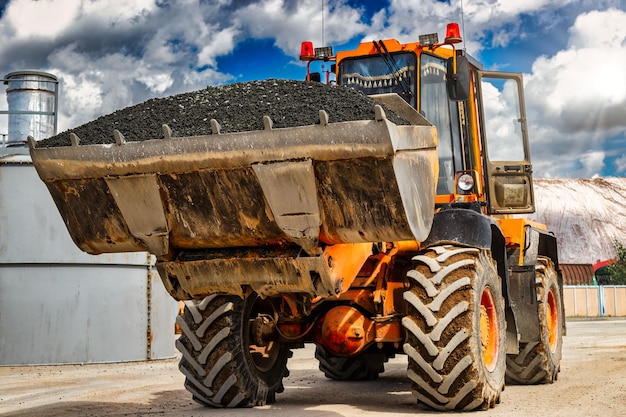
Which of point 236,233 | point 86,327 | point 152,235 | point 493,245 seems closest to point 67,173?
point 152,235

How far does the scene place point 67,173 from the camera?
5.88 metres

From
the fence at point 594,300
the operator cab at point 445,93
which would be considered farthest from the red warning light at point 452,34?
the fence at point 594,300

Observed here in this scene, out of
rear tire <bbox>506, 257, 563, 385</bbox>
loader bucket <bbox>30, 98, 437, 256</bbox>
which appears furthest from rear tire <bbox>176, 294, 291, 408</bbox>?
rear tire <bbox>506, 257, 563, 385</bbox>

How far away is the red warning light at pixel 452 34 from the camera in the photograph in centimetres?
809

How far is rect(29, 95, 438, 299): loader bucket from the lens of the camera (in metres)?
5.44

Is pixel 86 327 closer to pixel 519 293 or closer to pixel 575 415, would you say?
pixel 519 293

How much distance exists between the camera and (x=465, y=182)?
7922mm

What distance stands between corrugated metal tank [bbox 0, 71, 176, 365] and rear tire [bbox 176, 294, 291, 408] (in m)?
7.12

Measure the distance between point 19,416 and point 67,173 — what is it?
281 cm

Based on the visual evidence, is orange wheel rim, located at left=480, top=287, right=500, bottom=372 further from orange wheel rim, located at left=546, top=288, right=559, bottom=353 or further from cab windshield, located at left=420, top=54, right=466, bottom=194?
orange wheel rim, located at left=546, top=288, right=559, bottom=353

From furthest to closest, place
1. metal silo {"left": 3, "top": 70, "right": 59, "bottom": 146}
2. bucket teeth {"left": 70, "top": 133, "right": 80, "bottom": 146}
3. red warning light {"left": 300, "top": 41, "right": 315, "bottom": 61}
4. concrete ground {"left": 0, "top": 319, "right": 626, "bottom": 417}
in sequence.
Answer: metal silo {"left": 3, "top": 70, "right": 59, "bottom": 146}
red warning light {"left": 300, "top": 41, "right": 315, "bottom": 61}
concrete ground {"left": 0, "top": 319, "right": 626, "bottom": 417}
bucket teeth {"left": 70, "top": 133, "right": 80, "bottom": 146}

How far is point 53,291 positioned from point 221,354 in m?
7.67

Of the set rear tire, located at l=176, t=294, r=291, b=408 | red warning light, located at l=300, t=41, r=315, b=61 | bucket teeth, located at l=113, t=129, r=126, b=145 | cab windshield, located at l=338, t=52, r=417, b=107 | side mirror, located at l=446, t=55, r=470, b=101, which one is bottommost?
rear tire, located at l=176, t=294, r=291, b=408

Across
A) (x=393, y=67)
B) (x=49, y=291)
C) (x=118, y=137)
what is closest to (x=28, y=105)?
(x=49, y=291)
